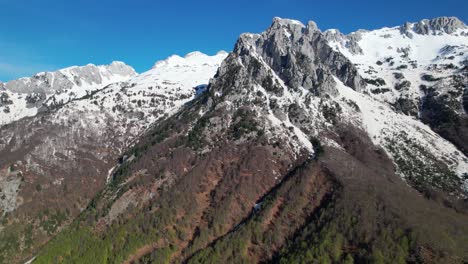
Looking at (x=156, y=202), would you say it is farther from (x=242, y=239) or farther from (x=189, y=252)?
(x=242, y=239)

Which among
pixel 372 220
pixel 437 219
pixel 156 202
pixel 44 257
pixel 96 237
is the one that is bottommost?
pixel 44 257

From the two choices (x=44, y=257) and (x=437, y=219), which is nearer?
(x=437, y=219)

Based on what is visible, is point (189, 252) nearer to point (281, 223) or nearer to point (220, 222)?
point (220, 222)

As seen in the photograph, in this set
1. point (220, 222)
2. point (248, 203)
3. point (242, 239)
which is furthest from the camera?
point (248, 203)

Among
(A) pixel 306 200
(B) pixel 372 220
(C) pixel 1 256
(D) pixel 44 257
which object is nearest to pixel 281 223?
(A) pixel 306 200

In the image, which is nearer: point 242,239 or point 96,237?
point 242,239

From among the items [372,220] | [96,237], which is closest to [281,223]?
[372,220]

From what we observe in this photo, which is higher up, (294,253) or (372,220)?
(372,220)

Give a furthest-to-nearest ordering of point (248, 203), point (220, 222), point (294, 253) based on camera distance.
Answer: point (248, 203), point (220, 222), point (294, 253)

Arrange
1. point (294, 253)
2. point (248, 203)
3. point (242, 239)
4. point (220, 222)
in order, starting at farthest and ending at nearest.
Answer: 1. point (248, 203)
2. point (220, 222)
3. point (242, 239)
4. point (294, 253)
